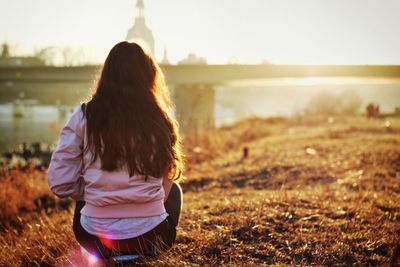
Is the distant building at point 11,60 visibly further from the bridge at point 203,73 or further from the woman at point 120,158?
the woman at point 120,158

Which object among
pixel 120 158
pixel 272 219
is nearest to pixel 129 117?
pixel 120 158

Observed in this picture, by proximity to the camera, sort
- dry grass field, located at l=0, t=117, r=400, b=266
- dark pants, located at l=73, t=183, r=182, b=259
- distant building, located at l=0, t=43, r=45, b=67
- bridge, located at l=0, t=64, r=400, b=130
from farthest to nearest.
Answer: distant building, located at l=0, t=43, r=45, b=67 → bridge, located at l=0, t=64, r=400, b=130 → dry grass field, located at l=0, t=117, r=400, b=266 → dark pants, located at l=73, t=183, r=182, b=259

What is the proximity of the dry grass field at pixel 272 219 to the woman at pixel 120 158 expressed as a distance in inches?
13.8

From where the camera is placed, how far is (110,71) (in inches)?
115

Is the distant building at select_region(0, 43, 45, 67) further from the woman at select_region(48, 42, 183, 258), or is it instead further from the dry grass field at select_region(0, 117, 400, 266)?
the woman at select_region(48, 42, 183, 258)

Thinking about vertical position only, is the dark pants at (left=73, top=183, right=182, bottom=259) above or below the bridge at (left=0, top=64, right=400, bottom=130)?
below

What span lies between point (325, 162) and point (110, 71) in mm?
6752

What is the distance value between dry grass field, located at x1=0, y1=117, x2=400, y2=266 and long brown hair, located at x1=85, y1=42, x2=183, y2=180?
77cm

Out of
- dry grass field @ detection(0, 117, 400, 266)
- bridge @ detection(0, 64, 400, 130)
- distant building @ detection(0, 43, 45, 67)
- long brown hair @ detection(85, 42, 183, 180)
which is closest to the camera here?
long brown hair @ detection(85, 42, 183, 180)

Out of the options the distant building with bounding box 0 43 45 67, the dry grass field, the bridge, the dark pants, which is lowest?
the dry grass field

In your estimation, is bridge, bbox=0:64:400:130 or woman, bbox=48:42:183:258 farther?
bridge, bbox=0:64:400:130

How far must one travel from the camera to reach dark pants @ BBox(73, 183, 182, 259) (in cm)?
297

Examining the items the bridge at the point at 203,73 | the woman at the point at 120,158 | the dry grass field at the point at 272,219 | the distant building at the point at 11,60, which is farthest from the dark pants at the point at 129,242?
the distant building at the point at 11,60

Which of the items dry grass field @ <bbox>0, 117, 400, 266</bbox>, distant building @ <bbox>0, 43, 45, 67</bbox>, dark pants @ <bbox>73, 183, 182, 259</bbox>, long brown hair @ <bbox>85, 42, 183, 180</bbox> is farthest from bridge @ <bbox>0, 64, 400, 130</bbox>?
long brown hair @ <bbox>85, 42, 183, 180</bbox>
